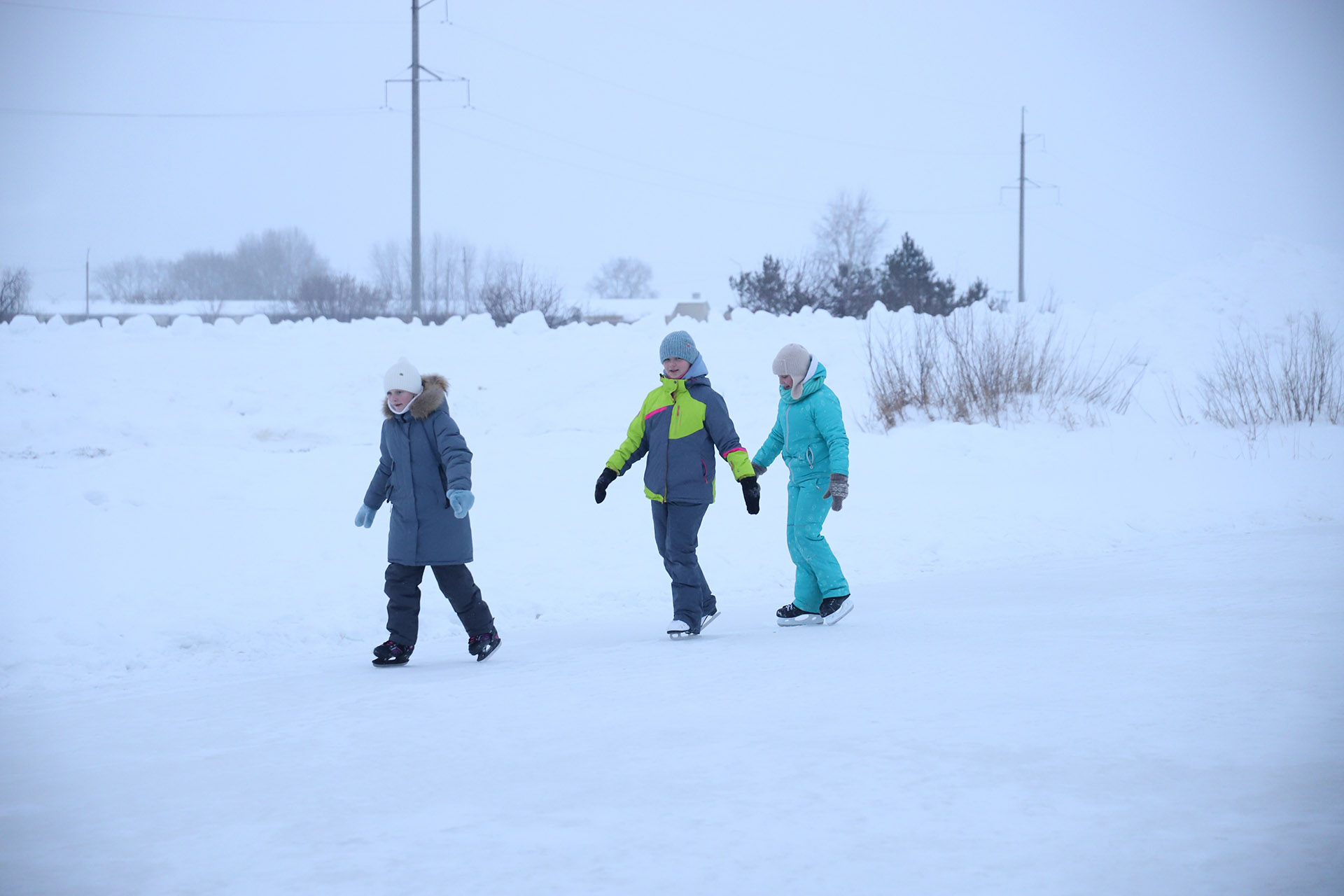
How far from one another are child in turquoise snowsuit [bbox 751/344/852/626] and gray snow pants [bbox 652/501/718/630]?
640mm

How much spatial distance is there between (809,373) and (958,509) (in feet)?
15.5

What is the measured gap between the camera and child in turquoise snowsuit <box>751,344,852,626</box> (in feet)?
21.8

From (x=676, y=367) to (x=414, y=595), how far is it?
6.13 feet

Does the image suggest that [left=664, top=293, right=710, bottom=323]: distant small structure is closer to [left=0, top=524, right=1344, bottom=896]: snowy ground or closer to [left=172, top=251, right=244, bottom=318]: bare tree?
[left=172, top=251, right=244, bottom=318]: bare tree

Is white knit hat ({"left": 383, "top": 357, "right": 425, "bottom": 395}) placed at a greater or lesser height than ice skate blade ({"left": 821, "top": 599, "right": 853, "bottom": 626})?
greater

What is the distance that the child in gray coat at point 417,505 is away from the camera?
5.67 meters

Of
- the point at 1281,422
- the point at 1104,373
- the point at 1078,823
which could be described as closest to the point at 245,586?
the point at 1078,823

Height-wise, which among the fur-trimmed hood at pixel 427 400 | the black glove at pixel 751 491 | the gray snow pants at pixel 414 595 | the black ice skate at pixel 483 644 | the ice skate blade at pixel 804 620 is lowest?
the ice skate blade at pixel 804 620

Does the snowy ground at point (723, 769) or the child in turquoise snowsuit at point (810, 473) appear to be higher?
the child in turquoise snowsuit at point (810, 473)

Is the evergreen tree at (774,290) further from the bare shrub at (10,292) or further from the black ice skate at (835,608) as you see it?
the black ice skate at (835,608)

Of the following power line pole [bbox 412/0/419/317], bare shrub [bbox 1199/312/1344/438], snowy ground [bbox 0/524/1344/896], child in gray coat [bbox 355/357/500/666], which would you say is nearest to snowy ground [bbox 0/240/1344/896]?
snowy ground [bbox 0/524/1344/896]

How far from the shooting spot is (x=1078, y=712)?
4262 mm

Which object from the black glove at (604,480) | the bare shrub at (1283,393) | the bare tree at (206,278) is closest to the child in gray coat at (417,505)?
the black glove at (604,480)

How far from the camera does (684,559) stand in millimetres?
6387
